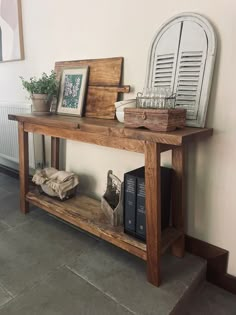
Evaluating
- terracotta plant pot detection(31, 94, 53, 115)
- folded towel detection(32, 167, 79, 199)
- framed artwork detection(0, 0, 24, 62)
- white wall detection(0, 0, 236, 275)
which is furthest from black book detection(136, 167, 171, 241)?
framed artwork detection(0, 0, 24, 62)

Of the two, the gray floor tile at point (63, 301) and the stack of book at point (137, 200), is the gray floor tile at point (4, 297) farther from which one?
the stack of book at point (137, 200)

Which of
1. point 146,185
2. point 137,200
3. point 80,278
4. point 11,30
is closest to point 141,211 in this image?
point 137,200

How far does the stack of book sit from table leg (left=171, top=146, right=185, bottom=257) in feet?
0.12

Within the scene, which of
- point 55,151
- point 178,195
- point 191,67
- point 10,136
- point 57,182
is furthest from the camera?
point 10,136

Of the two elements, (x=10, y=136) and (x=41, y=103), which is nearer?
(x=41, y=103)

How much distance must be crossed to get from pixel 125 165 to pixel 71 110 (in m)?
0.54

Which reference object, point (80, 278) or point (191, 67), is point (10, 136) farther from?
point (191, 67)

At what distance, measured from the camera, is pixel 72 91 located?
6.00 feet

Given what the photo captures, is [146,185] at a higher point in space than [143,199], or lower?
higher

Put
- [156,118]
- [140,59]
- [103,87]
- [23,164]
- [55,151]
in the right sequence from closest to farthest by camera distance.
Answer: [156,118] → [140,59] → [103,87] → [23,164] → [55,151]

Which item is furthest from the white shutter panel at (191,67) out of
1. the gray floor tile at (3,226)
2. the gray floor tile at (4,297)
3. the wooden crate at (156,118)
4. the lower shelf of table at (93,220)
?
the gray floor tile at (3,226)

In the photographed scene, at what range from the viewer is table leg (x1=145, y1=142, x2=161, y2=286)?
1.14m

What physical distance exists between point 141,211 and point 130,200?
0.27ft

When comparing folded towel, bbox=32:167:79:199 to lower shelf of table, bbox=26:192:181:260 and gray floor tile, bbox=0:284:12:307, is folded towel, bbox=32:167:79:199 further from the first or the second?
gray floor tile, bbox=0:284:12:307
